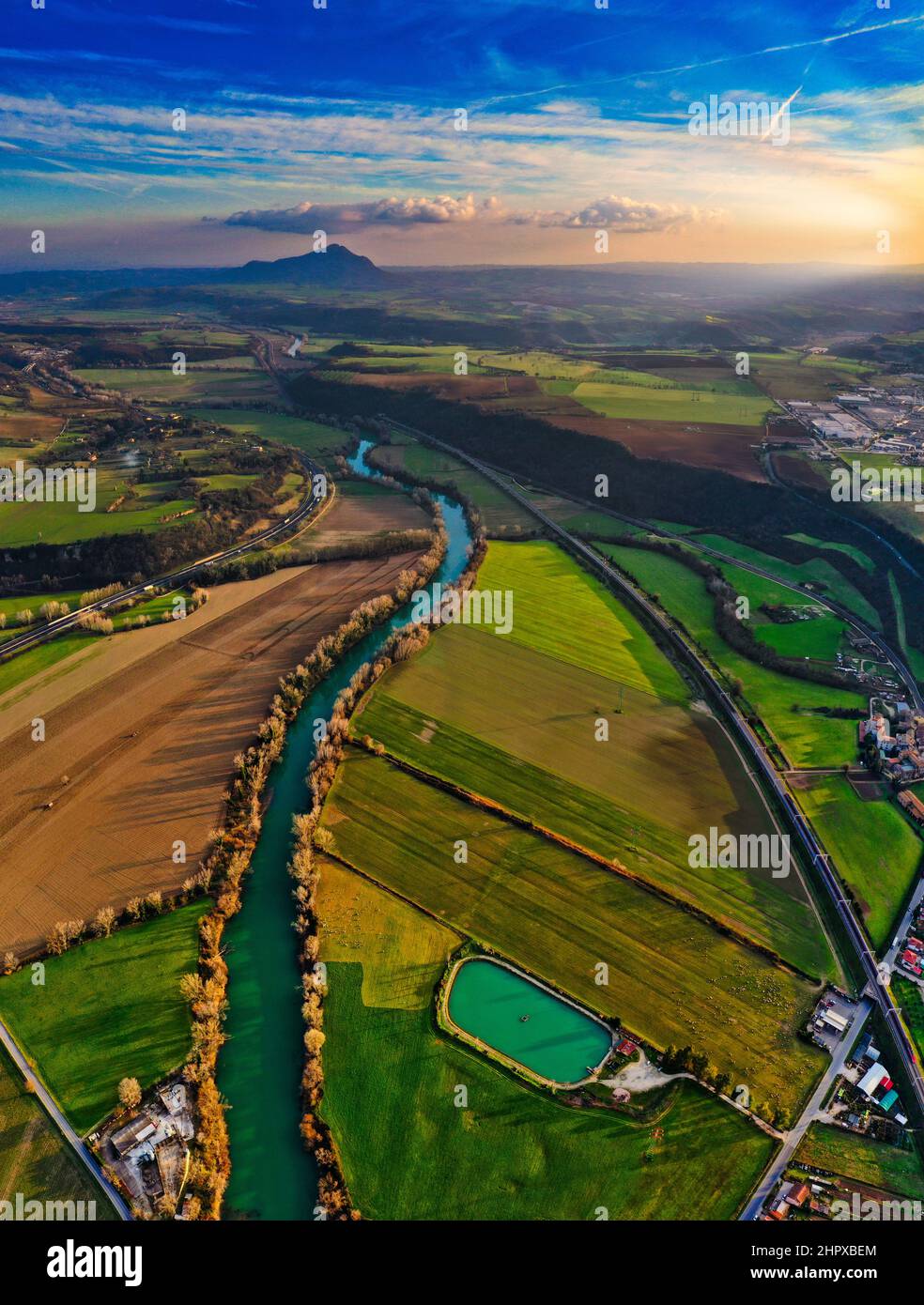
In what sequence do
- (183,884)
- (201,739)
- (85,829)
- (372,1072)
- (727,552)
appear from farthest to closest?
1. (727,552)
2. (201,739)
3. (85,829)
4. (183,884)
5. (372,1072)

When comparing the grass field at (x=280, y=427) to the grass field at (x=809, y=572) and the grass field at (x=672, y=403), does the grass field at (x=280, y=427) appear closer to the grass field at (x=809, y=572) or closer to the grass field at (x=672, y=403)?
the grass field at (x=672, y=403)

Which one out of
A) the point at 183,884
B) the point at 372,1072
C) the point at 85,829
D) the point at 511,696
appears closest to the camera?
the point at 372,1072

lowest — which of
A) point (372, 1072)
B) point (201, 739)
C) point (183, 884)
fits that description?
point (372, 1072)

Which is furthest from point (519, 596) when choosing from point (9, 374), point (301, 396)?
point (9, 374)

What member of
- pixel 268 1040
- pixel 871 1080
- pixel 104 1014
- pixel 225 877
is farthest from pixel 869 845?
pixel 104 1014

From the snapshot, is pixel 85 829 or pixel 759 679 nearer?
pixel 85 829

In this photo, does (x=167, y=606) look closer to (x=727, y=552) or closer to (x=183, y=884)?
(x=183, y=884)

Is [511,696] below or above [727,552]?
below

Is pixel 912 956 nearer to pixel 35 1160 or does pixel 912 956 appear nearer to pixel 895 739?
pixel 895 739
